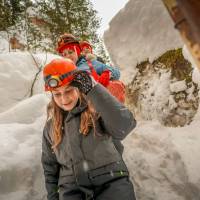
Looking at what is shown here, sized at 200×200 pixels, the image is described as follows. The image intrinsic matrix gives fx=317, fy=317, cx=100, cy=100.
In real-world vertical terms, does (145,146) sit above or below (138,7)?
below

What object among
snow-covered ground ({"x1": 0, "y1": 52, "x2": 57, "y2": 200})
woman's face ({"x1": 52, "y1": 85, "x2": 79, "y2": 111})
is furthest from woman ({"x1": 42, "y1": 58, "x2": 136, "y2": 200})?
snow-covered ground ({"x1": 0, "y1": 52, "x2": 57, "y2": 200})

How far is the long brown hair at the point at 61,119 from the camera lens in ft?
9.68

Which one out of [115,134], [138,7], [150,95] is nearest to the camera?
[115,134]

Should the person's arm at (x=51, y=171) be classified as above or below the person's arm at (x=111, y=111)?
below

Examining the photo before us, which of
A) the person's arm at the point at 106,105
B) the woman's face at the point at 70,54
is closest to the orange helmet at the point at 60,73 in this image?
the person's arm at the point at 106,105

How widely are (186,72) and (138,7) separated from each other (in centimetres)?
170

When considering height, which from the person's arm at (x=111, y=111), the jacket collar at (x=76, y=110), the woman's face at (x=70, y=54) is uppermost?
the woman's face at (x=70, y=54)

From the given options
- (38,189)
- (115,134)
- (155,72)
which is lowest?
(38,189)

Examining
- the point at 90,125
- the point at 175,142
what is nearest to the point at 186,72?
the point at 175,142

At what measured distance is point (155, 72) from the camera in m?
5.15

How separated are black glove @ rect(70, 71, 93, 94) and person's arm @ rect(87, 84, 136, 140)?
0.13 feet

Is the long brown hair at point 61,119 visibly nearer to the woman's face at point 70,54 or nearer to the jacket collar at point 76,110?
the jacket collar at point 76,110

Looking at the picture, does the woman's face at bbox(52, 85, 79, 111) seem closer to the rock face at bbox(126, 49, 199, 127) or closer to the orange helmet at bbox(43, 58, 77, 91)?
the orange helmet at bbox(43, 58, 77, 91)

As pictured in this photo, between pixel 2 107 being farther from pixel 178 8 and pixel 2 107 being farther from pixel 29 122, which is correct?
pixel 178 8
